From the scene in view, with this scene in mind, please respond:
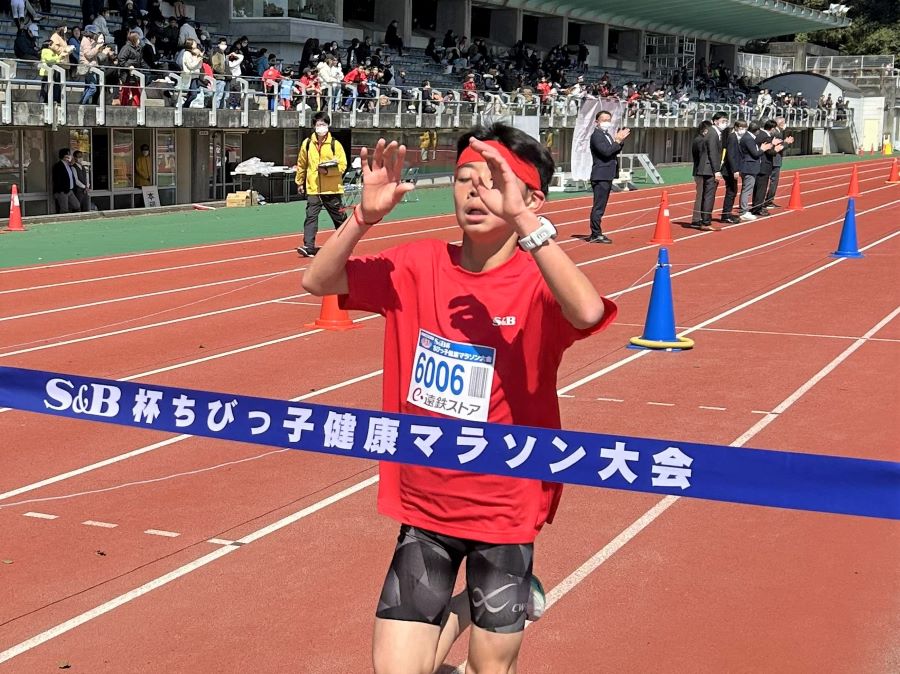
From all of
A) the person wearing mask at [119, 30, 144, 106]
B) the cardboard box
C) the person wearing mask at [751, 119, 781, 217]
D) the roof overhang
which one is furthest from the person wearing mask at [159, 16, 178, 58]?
the roof overhang

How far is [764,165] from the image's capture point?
25.4 m

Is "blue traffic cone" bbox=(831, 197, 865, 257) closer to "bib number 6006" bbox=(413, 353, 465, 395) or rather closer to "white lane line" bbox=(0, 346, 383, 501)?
"white lane line" bbox=(0, 346, 383, 501)

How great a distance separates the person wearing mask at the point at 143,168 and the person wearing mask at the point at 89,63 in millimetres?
2885

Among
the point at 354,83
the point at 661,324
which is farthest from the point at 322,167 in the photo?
the point at 354,83

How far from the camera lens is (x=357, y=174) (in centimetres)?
3062

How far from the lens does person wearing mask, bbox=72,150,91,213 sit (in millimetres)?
25766

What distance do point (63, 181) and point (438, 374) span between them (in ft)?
77.4

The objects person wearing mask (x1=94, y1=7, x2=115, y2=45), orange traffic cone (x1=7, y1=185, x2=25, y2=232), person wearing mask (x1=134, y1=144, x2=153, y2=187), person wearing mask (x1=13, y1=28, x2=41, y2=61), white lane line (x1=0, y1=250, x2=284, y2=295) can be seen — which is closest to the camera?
white lane line (x1=0, y1=250, x2=284, y2=295)

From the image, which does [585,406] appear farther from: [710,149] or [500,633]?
[710,149]


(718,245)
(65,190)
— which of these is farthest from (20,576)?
(65,190)

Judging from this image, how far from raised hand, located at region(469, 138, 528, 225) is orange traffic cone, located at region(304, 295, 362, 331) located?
9.74 m

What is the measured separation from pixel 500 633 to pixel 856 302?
1282 centimetres

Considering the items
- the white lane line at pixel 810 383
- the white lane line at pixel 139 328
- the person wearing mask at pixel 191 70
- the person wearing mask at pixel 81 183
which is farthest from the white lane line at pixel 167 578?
the person wearing mask at pixel 191 70

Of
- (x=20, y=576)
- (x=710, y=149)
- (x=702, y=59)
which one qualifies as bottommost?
(x=20, y=576)
